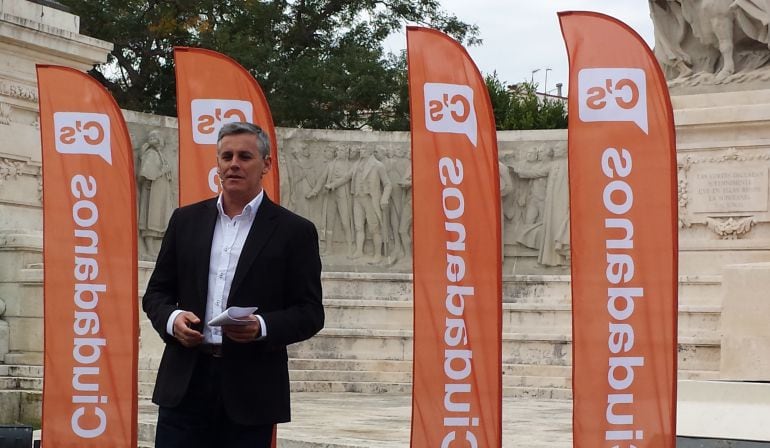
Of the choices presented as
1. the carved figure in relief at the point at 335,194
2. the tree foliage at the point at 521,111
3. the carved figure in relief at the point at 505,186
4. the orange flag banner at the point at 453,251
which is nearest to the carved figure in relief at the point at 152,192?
the carved figure in relief at the point at 335,194

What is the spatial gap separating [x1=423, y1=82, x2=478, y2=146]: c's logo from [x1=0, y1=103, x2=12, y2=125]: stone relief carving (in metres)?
8.65

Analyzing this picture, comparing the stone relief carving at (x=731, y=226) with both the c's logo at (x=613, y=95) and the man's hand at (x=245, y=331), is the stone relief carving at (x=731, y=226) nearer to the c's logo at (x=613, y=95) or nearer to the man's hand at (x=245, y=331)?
the c's logo at (x=613, y=95)

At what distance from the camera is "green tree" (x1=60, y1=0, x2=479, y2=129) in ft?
100

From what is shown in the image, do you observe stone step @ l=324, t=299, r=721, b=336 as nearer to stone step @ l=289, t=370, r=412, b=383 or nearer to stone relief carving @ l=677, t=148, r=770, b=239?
stone relief carving @ l=677, t=148, r=770, b=239

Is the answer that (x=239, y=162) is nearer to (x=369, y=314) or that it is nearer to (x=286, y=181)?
(x=369, y=314)

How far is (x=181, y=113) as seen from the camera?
8922 mm

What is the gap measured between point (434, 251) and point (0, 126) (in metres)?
8.85

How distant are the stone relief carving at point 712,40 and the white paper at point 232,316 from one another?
1062 centimetres

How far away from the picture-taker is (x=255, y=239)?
189 inches

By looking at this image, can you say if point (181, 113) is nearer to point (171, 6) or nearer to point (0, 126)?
point (0, 126)

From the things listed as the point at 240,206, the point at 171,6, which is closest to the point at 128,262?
the point at 240,206

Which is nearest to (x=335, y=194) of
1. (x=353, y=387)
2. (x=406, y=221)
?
(x=406, y=221)

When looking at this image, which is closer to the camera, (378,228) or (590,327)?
(590,327)

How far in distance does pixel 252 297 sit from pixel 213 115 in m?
4.23
